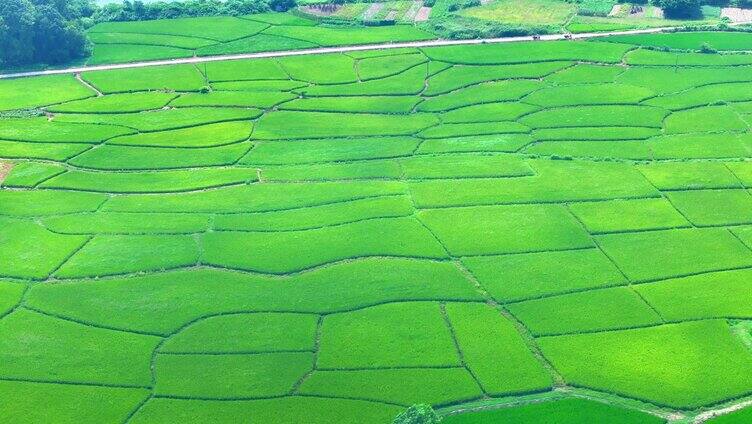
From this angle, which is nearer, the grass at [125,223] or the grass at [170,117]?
the grass at [125,223]

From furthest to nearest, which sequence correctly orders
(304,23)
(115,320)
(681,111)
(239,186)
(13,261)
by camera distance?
1. (304,23)
2. (681,111)
3. (239,186)
4. (13,261)
5. (115,320)

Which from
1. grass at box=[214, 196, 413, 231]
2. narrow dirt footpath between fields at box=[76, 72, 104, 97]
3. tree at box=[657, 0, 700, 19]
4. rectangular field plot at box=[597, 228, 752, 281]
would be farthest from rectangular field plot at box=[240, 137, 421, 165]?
tree at box=[657, 0, 700, 19]

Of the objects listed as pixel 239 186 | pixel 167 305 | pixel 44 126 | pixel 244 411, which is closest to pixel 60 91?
pixel 44 126

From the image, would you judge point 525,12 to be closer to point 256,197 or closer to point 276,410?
point 256,197

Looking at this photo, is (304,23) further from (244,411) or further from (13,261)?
(244,411)

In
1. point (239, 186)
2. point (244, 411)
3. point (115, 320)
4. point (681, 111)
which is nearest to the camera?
point (244, 411)

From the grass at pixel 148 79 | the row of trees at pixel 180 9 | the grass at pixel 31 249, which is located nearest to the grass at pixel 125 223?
the grass at pixel 31 249

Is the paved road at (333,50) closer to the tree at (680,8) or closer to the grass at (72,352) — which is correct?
the tree at (680,8)

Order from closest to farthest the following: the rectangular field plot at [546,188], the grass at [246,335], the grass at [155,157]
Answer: the grass at [246,335], the rectangular field plot at [546,188], the grass at [155,157]
